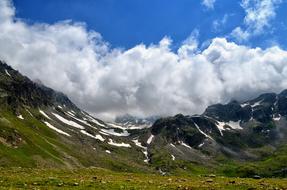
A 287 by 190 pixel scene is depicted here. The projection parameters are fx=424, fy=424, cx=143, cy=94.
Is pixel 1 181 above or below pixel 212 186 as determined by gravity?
below

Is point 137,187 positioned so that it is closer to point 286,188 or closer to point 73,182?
point 73,182

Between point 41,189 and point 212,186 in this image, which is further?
point 212,186

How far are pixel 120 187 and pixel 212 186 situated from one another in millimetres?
7865

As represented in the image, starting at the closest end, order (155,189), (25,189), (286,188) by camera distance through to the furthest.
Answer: (25,189) → (155,189) → (286,188)

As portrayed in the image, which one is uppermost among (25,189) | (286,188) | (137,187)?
(286,188)

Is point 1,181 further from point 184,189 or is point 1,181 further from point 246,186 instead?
point 246,186

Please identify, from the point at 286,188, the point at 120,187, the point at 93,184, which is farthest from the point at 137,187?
the point at 286,188

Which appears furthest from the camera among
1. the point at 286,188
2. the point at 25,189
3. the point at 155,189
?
the point at 286,188

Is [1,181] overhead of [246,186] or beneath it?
beneath

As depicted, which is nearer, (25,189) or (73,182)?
(25,189)

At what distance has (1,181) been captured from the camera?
3278 centimetres

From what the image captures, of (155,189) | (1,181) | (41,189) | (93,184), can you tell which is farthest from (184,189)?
(1,181)

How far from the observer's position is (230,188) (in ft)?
112

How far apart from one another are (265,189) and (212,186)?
165 inches
